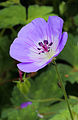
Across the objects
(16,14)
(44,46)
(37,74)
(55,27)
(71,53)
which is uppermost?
(55,27)

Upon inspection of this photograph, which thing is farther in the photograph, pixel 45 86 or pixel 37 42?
pixel 45 86

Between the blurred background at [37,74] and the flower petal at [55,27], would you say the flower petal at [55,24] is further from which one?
the blurred background at [37,74]

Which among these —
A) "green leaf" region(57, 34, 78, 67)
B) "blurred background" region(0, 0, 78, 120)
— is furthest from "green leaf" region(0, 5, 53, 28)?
"green leaf" region(57, 34, 78, 67)

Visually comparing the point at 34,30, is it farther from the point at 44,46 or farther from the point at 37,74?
the point at 37,74

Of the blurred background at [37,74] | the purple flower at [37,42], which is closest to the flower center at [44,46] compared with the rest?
the purple flower at [37,42]

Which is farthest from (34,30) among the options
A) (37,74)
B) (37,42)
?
(37,74)

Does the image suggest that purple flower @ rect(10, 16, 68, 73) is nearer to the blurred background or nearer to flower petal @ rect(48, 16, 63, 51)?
flower petal @ rect(48, 16, 63, 51)
